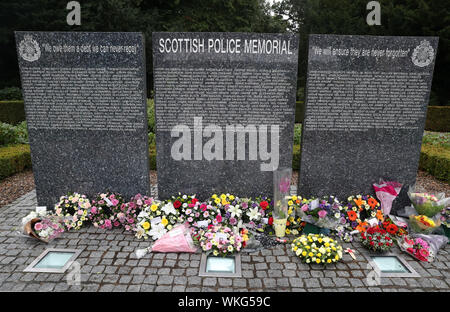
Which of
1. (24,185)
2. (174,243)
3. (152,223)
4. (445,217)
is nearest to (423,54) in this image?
(445,217)

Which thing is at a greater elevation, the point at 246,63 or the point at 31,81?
the point at 246,63

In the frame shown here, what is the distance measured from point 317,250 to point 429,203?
1991 millimetres

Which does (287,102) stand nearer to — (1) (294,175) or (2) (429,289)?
(2) (429,289)

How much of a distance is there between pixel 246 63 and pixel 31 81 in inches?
135

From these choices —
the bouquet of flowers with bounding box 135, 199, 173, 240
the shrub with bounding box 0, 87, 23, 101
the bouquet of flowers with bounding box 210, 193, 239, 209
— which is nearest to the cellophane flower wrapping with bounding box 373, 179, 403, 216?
the bouquet of flowers with bounding box 210, 193, 239, 209

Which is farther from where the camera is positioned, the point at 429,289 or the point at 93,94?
the point at 93,94

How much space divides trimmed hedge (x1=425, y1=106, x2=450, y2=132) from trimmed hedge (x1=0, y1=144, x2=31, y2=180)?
18556mm

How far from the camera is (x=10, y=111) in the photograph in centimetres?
1652

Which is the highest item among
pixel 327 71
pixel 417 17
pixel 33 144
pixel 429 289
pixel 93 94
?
pixel 417 17

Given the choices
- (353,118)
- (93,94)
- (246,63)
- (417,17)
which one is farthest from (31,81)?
(417,17)

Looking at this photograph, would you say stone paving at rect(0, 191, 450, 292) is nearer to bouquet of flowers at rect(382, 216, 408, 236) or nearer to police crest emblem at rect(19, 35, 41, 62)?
bouquet of flowers at rect(382, 216, 408, 236)

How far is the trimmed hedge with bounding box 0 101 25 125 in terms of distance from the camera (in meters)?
16.4

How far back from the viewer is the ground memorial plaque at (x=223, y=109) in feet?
15.2

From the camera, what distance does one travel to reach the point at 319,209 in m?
4.56
